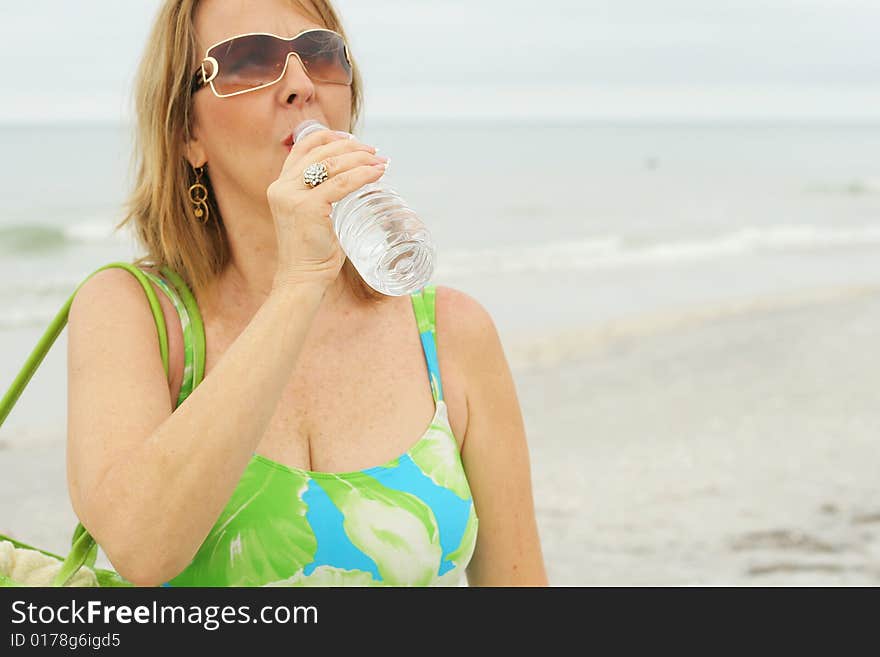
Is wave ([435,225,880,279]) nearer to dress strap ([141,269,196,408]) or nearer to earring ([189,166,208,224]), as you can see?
earring ([189,166,208,224])

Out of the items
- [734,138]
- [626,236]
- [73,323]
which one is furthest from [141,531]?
[734,138]

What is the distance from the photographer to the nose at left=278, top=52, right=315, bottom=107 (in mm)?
2047

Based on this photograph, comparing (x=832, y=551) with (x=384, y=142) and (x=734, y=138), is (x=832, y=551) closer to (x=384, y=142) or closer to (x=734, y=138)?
(x=384, y=142)

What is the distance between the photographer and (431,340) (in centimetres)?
230

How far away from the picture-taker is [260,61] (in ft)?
6.77

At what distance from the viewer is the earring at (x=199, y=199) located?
228 centimetres

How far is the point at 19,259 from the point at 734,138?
2505 inches

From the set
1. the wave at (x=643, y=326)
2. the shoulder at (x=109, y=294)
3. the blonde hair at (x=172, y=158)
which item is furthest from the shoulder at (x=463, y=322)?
the wave at (x=643, y=326)

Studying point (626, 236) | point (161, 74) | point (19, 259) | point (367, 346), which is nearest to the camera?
point (161, 74)

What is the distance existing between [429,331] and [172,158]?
66 cm

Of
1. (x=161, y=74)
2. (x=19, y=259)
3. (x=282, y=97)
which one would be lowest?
(x=282, y=97)

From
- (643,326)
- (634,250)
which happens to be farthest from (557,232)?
(643,326)

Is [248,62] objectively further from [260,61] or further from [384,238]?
[384,238]

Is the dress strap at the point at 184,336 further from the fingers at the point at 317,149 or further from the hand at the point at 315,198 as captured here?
the fingers at the point at 317,149
